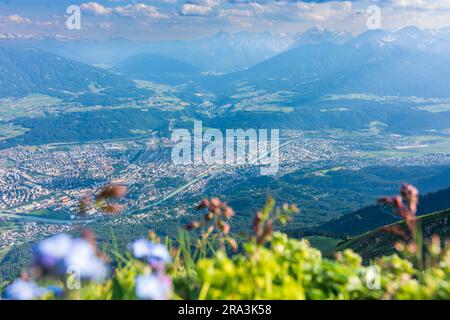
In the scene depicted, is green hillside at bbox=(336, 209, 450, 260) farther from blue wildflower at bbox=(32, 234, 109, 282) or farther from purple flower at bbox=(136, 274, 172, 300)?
purple flower at bbox=(136, 274, 172, 300)

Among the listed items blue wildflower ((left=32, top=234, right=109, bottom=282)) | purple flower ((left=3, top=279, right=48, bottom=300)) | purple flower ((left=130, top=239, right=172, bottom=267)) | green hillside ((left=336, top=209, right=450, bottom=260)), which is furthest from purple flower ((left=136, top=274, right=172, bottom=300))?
green hillside ((left=336, top=209, right=450, bottom=260))

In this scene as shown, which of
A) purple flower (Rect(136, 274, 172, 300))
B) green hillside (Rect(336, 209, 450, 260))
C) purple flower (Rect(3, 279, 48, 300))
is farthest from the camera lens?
green hillside (Rect(336, 209, 450, 260))

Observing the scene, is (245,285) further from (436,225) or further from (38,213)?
(38,213)

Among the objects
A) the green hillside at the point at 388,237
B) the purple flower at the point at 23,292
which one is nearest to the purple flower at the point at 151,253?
the purple flower at the point at 23,292

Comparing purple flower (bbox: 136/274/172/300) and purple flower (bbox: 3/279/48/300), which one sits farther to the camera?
purple flower (bbox: 3/279/48/300)

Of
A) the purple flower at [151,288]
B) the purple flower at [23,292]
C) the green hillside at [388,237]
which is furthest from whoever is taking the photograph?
the green hillside at [388,237]

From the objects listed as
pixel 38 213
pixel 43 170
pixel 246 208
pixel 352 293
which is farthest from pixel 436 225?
pixel 43 170

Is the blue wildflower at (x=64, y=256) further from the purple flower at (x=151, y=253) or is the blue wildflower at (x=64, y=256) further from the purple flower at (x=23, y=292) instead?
the purple flower at (x=151, y=253)

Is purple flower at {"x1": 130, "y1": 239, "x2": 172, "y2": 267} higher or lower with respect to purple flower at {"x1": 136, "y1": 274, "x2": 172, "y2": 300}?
higher

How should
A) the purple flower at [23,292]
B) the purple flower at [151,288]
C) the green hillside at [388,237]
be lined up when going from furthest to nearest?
the green hillside at [388,237] → the purple flower at [23,292] → the purple flower at [151,288]
